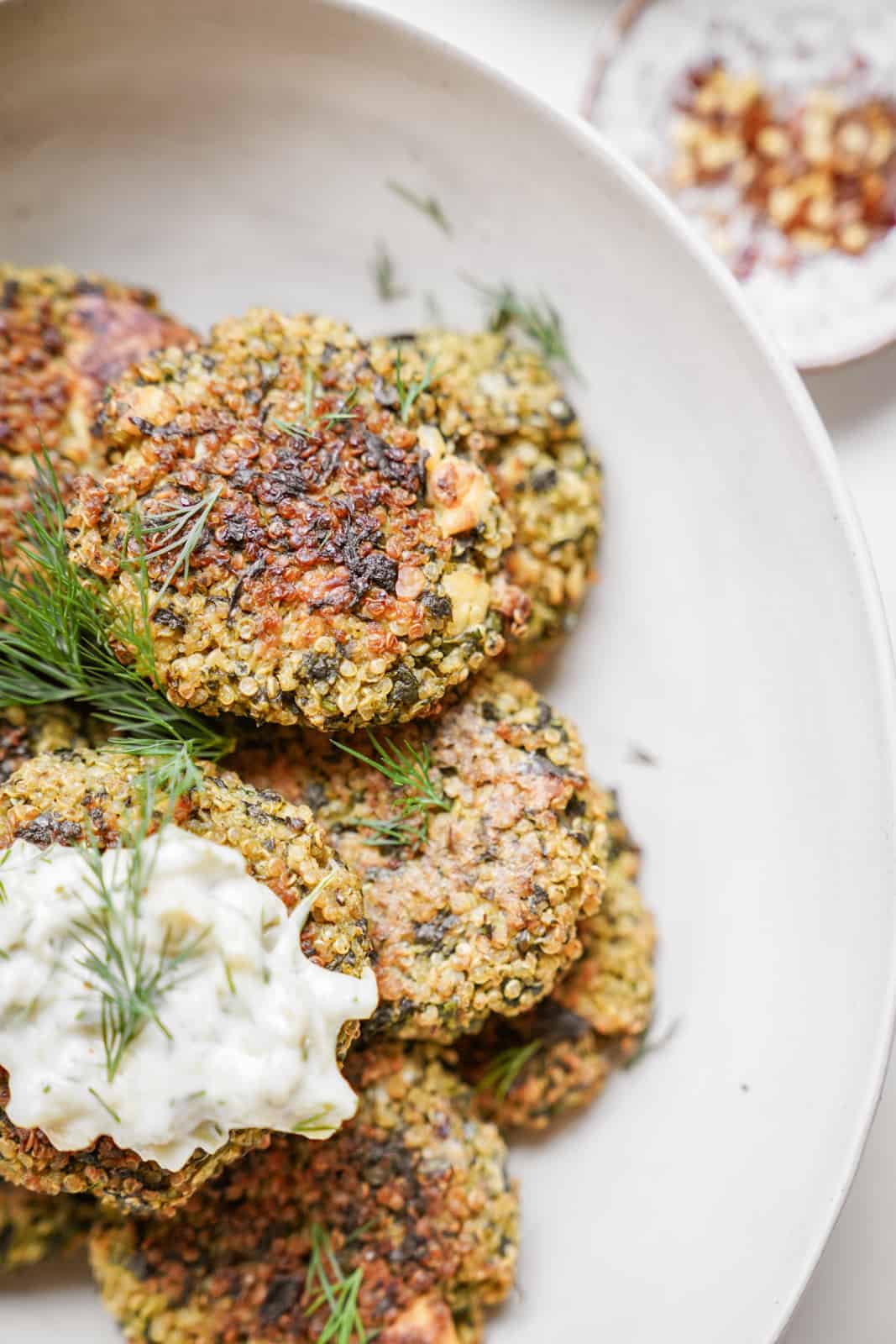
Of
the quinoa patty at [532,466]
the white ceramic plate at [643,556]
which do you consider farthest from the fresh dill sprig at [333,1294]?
the quinoa patty at [532,466]

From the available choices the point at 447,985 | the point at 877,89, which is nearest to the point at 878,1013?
the point at 447,985

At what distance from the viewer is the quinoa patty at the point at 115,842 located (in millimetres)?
1761

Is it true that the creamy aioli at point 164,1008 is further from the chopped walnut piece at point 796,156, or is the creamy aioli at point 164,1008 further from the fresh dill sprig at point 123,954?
the chopped walnut piece at point 796,156

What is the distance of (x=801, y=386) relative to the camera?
2.00 meters

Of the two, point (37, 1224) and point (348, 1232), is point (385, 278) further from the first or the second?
point (37, 1224)

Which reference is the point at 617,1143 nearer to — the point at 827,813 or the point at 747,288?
the point at 827,813

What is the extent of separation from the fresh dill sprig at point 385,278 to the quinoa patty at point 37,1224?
1678 mm

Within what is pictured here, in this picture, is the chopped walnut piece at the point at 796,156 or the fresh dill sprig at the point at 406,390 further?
the chopped walnut piece at the point at 796,156

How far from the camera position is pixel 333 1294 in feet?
6.66

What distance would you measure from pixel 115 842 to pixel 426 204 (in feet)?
4.10

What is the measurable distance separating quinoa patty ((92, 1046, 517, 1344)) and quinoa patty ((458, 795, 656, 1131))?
11cm

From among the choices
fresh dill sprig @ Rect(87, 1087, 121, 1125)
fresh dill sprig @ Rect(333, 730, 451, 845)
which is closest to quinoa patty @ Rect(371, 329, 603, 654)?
fresh dill sprig @ Rect(333, 730, 451, 845)

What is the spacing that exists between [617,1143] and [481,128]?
1.76m

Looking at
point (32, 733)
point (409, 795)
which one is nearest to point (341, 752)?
point (409, 795)
